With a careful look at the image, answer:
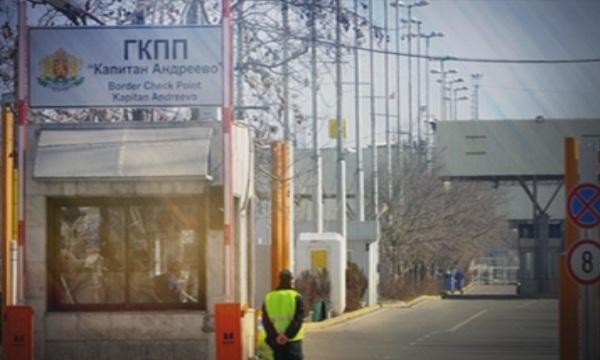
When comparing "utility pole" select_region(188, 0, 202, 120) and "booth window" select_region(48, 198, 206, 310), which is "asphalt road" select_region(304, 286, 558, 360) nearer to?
"booth window" select_region(48, 198, 206, 310)

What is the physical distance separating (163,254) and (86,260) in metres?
1.24

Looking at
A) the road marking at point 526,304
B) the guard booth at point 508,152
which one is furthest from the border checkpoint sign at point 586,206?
the guard booth at point 508,152

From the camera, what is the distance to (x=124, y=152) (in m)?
24.4

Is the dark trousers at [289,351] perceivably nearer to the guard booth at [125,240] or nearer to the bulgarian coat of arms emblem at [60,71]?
the guard booth at [125,240]

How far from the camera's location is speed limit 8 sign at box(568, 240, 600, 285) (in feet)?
70.0

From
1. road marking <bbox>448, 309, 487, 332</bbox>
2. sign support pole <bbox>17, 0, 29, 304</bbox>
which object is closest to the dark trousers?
sign support pole <bbox>17, 0, 29, 304</bbox>

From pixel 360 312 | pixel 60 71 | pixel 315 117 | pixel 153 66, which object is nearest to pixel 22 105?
pixel 60 71

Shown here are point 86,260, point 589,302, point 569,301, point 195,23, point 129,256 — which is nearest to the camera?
point 589,302

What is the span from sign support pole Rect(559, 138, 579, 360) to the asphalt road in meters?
3.37

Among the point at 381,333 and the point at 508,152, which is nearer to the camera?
the point at 381,333

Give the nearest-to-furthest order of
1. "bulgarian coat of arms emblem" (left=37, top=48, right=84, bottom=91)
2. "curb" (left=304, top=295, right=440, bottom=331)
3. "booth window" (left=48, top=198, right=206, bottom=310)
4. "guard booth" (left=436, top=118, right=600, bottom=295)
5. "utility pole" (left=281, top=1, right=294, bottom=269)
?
1. "bulgarian coat of arms emblem" (left=37, top=48, right=84, bottom=91)
2. "booth window" (left=48, top=198, right=206, bottom=310)
3. "utility pole" (left=281, top=1, right=294, bottom=269)
4. "curb" (left=304, top=295, right=440, bottom=331)
5. "guard booth" (left=436, top=118, right=600, bottom=295)

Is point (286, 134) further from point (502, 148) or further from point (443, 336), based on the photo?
point (502, 148)

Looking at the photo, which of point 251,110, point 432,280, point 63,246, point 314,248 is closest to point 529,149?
point 432,280

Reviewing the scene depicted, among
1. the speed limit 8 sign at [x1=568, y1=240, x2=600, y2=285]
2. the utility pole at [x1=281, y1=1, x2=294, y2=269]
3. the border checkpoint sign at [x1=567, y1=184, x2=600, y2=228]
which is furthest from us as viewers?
the utility pole at [x1=281, y1=1, x2=294, y2=269]
